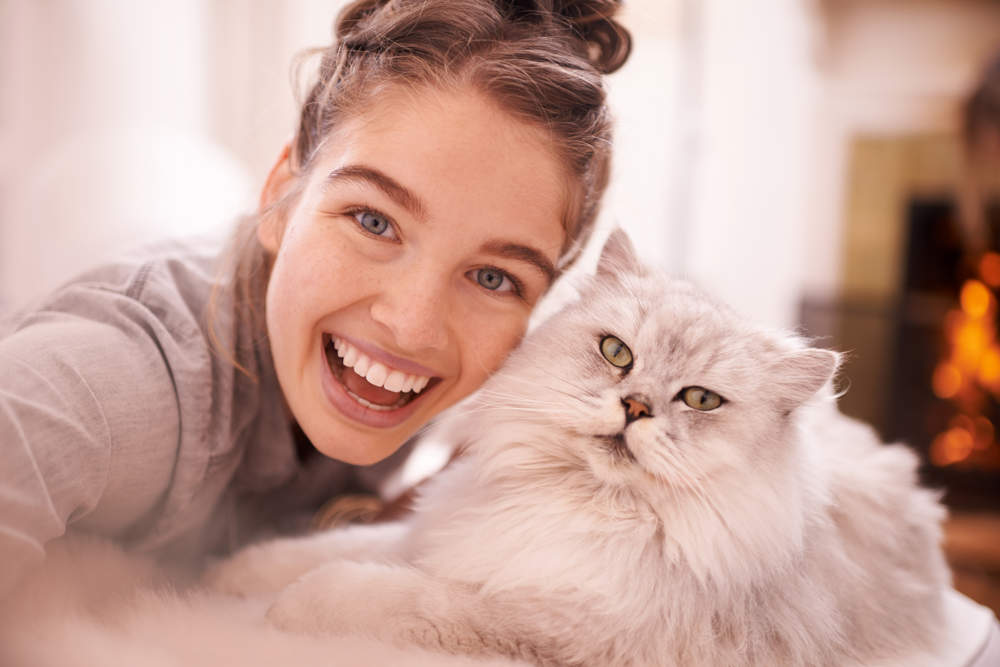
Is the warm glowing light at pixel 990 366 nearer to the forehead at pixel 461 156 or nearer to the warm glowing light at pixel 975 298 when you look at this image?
the warm glowing light at pixel 975 298

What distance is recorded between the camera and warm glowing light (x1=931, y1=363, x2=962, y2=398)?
3.75 meters

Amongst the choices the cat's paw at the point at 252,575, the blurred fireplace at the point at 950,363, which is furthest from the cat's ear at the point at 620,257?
the blurred fireplace at the point at 950,363

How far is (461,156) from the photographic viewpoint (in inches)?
43.7

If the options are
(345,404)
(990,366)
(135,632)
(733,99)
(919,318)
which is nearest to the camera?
(135,632)

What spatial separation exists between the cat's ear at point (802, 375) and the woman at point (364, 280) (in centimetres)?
40

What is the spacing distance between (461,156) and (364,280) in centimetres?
24

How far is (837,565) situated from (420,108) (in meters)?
0.93

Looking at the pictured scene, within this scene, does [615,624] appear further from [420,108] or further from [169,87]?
[169,87]

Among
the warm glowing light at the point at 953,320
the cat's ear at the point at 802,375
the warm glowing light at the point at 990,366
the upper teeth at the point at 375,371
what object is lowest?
the warm glowing light at the point at 990,366

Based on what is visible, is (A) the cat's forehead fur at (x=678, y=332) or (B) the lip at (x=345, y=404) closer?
(A) the cat's forehead fur at (x=678, y=332)

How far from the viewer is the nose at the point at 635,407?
3.48ft

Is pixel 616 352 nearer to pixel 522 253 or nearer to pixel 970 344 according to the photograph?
pixel 522 253

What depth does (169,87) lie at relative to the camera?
370 cm

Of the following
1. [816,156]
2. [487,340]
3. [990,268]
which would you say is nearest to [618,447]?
[487,340]
